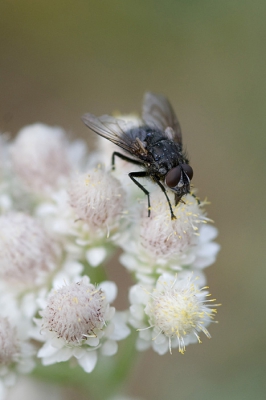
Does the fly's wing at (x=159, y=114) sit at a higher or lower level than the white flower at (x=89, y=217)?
higher

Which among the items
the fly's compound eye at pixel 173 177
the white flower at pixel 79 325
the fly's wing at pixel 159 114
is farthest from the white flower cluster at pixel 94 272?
the fly's wing at pixel 159 114

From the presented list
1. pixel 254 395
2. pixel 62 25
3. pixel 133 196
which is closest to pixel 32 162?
pixel 133 196

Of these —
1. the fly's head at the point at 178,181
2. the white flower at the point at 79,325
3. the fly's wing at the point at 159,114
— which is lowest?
the white flower at the point at 79,325

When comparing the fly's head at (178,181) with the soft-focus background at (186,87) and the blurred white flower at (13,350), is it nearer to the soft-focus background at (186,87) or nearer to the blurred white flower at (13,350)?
the blurred white flower at (13,350)

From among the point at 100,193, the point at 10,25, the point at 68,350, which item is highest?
the point at 10,25

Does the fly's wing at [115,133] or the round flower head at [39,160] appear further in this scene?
the round flower head at [39,160]

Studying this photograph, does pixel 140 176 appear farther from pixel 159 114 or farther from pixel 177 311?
pixel 177 311

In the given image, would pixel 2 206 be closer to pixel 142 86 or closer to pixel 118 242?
pixel 118 242

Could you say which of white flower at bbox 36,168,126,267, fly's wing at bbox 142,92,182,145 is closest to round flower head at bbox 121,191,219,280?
white flower at bbox 36,168,126,267
